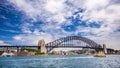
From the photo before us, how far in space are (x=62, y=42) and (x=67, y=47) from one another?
1039 cm

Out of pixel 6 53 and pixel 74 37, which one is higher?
pixel 74 37

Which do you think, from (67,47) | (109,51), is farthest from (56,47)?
(109,51)

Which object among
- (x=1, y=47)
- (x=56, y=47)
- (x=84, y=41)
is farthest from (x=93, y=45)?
(x=1, y=47)

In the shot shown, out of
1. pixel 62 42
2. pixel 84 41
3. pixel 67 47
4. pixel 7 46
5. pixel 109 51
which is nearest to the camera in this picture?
pixel 7 46

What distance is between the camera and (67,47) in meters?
127

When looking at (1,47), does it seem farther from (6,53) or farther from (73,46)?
(73,46)

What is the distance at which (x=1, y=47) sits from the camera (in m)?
120

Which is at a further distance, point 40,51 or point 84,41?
point 84,41

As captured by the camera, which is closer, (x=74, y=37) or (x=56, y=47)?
(x=56, y=47)

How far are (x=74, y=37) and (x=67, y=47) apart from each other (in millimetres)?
19673

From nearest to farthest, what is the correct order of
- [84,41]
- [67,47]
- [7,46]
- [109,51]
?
[7,46]
[67,47]
[84,41]
[109,51]

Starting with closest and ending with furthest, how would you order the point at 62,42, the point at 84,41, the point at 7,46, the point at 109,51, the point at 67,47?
the point at 7,46, the point at 67,47, the point at 62,42, the point at 84,41, the point at 109,51

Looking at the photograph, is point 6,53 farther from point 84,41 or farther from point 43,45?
point 84,41

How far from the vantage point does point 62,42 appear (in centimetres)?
13650
